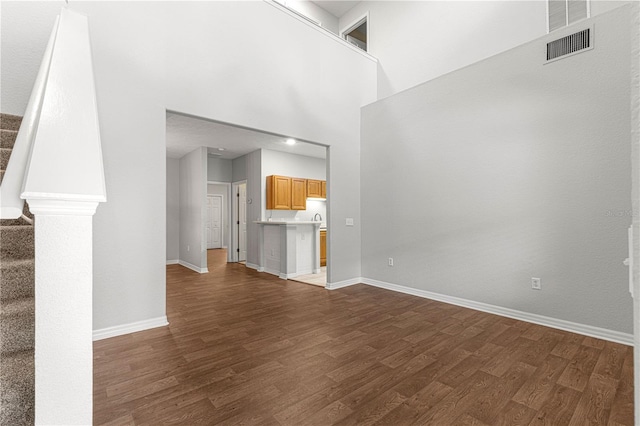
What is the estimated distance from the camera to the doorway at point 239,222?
768cm

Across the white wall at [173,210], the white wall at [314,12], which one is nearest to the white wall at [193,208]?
the white wall at [173,210]

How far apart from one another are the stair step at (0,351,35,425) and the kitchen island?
4273 millimetres

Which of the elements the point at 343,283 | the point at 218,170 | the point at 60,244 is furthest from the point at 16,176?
the point at 218,170

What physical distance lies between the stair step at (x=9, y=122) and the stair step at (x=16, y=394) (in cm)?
188

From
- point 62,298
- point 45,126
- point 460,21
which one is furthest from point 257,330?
point 460,21

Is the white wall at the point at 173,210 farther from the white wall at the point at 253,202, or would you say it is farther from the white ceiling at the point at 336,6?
the white ceiling at the point at 336,6

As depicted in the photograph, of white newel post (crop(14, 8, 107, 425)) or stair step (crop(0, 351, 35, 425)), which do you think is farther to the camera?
stair step (crop(0, 351, 35, 425))

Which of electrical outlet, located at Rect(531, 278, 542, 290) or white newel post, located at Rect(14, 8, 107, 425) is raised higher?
white newel post, located at Rect(14, 8, 107, 425)

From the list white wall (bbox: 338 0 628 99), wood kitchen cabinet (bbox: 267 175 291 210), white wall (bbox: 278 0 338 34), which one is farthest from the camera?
wood kitchen cabinet (bbox: 267 175 291 210)

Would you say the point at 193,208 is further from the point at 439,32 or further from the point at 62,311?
the point at 62,311

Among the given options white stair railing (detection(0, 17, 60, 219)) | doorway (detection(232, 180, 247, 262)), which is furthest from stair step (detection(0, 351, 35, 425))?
doorway (detection(232, 180, 247, 262))

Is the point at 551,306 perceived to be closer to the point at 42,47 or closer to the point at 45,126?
the point at 45,126

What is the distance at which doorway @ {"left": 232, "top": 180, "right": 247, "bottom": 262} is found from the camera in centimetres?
768

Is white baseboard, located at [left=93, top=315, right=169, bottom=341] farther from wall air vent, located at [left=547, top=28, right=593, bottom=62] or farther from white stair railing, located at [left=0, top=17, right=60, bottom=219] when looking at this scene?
wall air vent, located at [left=547, top=28, right=593, bottom=62]
